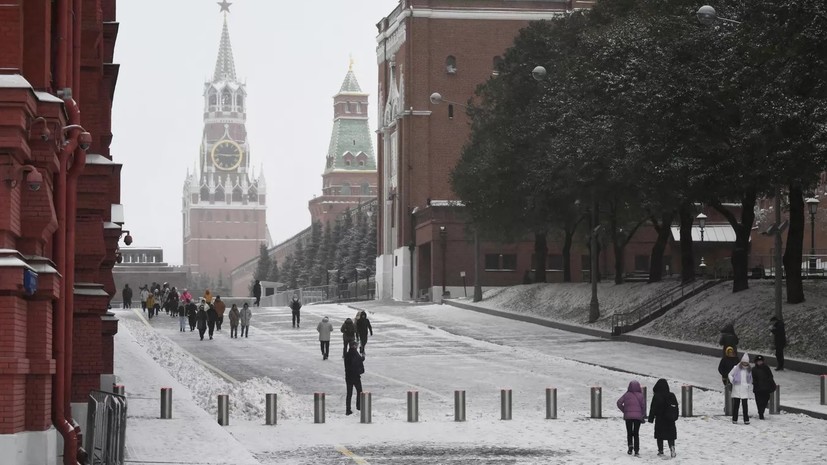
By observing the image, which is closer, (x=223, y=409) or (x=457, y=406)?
(x=223, y=409)

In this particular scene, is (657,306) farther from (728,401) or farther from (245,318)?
(728,401)

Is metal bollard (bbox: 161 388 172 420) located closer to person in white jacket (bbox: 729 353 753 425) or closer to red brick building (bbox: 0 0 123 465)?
red brick building (bbox: 0 0 123 465)

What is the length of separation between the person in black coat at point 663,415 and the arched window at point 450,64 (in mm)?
74148

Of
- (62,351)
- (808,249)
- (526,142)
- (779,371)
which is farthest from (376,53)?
(62,351)

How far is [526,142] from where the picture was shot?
66125mm

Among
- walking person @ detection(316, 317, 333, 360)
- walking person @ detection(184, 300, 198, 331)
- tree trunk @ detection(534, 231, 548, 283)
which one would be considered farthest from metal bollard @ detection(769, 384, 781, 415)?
tree trunk @ detection(534, 231, 548, 283)

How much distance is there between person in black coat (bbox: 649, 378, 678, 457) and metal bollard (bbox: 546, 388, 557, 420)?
5898 mm

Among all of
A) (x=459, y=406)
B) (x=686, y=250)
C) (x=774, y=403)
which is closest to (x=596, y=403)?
(x=459, y=406)

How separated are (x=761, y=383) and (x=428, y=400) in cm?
769

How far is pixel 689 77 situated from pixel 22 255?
3361cm

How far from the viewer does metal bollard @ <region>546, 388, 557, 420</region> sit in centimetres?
3020

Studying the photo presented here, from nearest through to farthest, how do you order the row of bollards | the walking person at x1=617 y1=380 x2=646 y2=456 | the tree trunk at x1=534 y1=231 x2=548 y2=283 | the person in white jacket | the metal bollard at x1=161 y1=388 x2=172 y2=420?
the walking person at x1=617 y1=380 x2=646 y2=456
the metal bollard at x1=161 y1=388 x2=172 y2=420
the row of bollards
the person in white jacket
the tree trunk at x1=534 y1=231 x2=548 y2=283

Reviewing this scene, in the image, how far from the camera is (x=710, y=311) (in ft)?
166

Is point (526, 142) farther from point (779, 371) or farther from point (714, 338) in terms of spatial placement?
point (779, 371)
